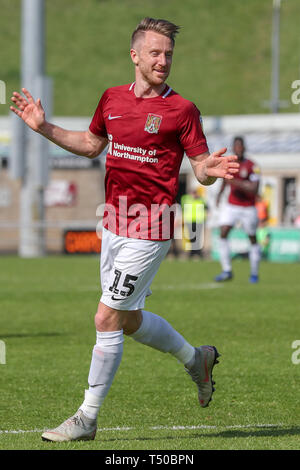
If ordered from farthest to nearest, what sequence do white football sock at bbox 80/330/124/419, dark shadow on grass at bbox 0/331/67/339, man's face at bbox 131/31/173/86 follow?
dark shadow on grass at bbox 0/331/67/339, man's face at bbox 131/31/173/86, white football sock at bbox 80/330/124/419

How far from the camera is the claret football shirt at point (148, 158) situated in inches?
223

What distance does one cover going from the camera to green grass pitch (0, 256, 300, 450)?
572 cm

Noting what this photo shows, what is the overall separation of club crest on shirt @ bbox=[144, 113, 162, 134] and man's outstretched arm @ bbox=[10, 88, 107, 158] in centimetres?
54

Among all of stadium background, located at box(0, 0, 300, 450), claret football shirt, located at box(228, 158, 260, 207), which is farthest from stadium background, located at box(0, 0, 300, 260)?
claret football shirt, located at box(228, 158, 260, 207)

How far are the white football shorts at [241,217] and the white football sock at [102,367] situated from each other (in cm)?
1153


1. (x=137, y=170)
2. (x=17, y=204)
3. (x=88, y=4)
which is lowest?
(x=17, y=204)

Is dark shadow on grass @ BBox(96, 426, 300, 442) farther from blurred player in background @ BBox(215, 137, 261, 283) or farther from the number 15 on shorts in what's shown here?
blurred player in background @ BBox(215, 137, 261, 283)

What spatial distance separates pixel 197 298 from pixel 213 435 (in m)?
8.71

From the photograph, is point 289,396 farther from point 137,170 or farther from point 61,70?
point 61,70

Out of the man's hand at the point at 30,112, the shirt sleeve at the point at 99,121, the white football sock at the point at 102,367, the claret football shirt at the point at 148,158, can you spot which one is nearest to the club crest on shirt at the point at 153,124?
the claret football shirt at the point at 148,158

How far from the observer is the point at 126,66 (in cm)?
7294

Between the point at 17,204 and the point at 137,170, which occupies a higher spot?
the point at 137,170
